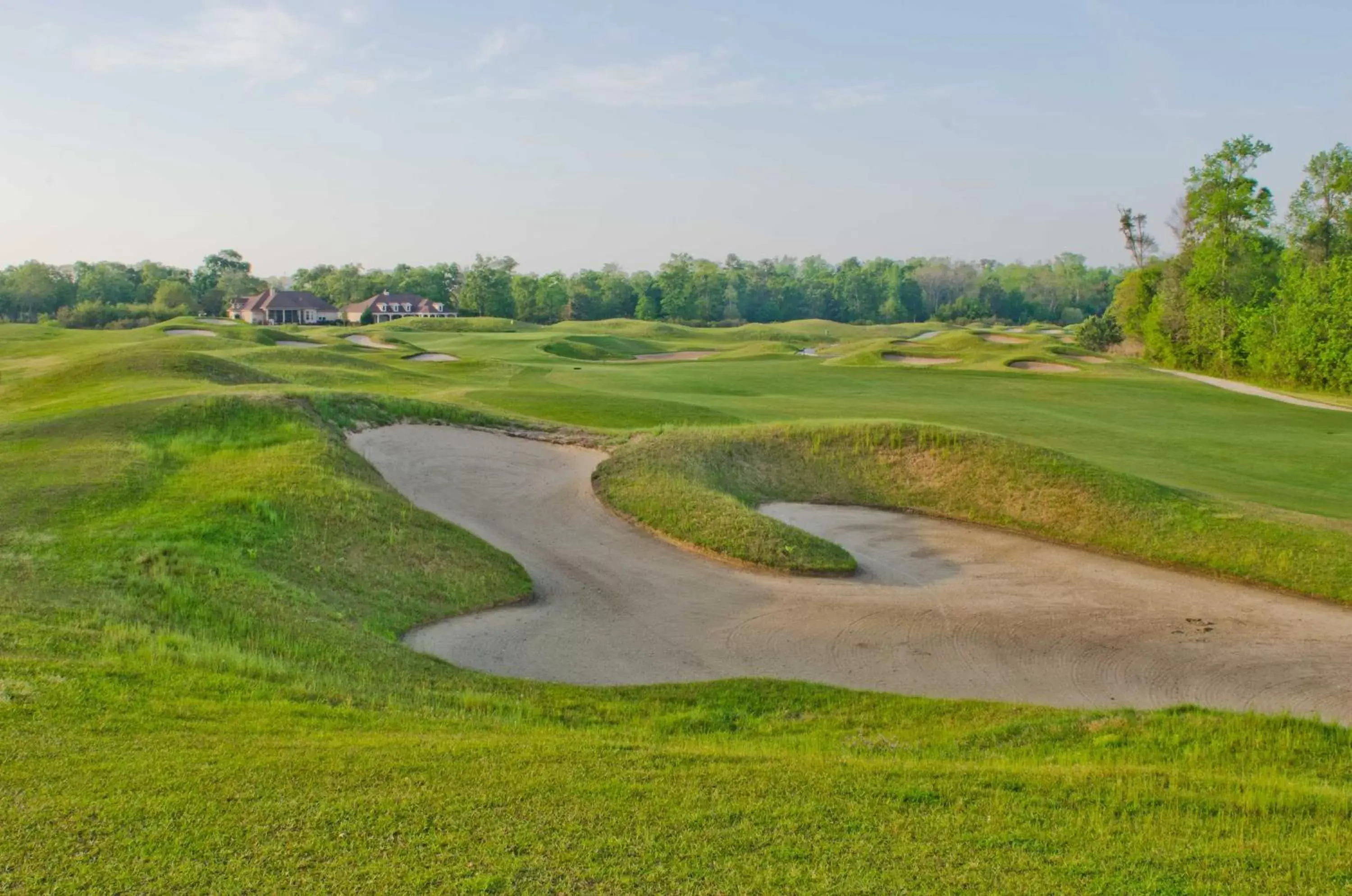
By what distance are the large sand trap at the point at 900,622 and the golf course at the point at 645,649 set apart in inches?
3.4

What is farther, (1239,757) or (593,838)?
(1239,757)

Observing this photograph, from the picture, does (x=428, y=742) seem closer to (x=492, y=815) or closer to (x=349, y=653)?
(x=492, y=815)

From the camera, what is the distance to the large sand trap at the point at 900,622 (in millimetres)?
13195

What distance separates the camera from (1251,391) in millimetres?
54156

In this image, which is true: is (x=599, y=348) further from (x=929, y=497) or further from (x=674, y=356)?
(x=929, y=497)

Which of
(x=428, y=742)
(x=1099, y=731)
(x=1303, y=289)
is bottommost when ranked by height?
(x=1099, y=731)

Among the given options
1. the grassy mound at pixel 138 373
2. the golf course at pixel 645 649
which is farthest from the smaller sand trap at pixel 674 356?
the grassy mound at pixel 138 373

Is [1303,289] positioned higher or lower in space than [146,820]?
higher

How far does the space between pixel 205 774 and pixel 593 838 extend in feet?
9.24

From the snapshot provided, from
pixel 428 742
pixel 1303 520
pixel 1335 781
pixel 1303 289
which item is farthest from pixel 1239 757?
pixel 1303 289

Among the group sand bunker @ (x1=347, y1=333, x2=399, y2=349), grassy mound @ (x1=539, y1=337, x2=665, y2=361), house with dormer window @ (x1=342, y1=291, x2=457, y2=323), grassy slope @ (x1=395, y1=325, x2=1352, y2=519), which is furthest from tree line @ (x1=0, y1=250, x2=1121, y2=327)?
grassy slope @ (x1=395, y1=325, x2=1352, y2=519)

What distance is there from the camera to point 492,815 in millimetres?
6500

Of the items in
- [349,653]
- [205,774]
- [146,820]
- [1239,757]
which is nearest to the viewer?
[146,820]

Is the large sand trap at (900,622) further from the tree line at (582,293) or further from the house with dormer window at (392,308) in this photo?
the house with dormer window at (392,308)
